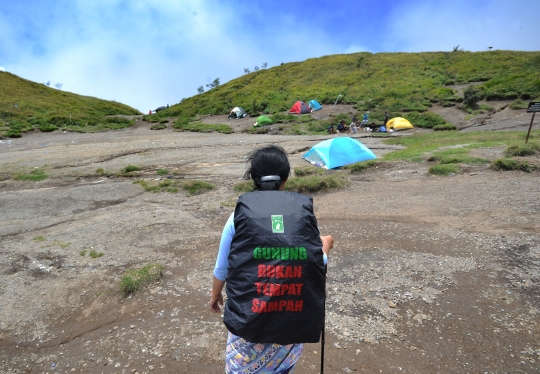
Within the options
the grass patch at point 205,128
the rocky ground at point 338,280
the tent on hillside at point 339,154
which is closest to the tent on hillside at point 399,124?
the grass patch at point 205,128

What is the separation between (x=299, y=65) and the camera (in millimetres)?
56125

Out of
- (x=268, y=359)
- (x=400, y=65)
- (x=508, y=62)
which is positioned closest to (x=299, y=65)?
(x=400, y=65)

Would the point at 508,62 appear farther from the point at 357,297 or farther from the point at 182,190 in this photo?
the point at 357,297

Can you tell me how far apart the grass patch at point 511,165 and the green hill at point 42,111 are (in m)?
32.0

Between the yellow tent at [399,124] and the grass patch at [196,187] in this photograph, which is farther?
the yellow tent at [399,124]

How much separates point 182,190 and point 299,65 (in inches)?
1982

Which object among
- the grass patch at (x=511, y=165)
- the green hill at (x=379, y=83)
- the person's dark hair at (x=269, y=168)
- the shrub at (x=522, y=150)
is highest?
the green hill at (x=379, y=83)

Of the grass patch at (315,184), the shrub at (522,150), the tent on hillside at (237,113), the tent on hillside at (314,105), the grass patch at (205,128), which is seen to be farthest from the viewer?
the tent on hillside at (237,113)

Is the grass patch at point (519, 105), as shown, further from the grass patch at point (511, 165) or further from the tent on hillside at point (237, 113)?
the tent on hillside at point (237, 113)

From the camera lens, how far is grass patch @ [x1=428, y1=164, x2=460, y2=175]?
1014 cm

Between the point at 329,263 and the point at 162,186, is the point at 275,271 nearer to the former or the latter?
the point at 329,263

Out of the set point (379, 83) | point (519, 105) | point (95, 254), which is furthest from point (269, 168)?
point (379, 83)

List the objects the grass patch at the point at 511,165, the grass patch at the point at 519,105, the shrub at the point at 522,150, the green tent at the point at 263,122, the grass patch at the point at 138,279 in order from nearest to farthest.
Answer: the grass patch at the point at 138,279 < the grass patch at the point at 511,165 < the shrub at the point at 522,150 < the grass patch at the point at 519,105 < the green tent at the point at 263,122

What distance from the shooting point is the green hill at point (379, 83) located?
1232 inches
